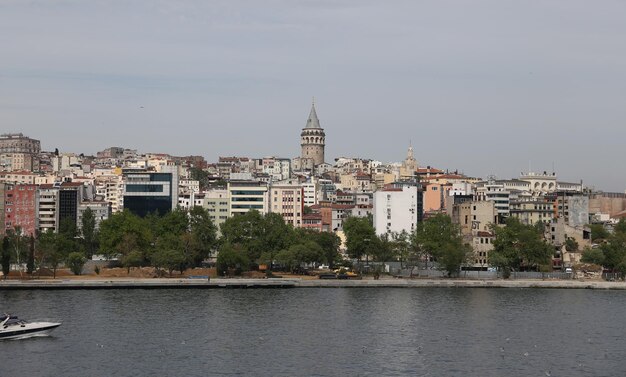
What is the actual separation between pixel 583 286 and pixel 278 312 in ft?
96.4

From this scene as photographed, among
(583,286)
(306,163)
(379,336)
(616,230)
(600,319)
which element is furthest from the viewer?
(306,163)

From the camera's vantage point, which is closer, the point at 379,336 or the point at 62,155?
the point at 379,336

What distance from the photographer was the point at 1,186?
105625mm

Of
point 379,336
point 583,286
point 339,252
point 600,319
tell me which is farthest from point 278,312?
point 339,252

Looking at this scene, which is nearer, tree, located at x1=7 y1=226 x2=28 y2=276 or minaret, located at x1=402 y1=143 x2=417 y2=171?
tree, located at x1=7 y1=226 x2=28 y2=276

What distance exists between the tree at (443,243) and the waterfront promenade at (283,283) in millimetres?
2768

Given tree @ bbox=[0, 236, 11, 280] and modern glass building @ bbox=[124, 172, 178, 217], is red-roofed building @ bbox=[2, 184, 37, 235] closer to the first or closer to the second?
modern glass building @ bbox=[124, 172, 178, 217]

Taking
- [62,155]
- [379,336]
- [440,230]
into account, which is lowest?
[379,336]

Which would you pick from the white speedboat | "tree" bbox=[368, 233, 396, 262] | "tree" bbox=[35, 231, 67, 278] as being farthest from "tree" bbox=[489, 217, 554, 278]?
the white speedboat

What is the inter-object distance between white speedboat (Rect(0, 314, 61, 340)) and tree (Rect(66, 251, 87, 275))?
1303 inches

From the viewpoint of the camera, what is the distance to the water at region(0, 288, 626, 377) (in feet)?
135

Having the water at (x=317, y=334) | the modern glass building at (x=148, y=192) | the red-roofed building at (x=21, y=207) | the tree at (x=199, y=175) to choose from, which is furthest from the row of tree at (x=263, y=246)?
the tree at (x=199, y=175)

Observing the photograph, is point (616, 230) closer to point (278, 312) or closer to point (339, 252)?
point (339, 252)

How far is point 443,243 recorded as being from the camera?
8550 cm
